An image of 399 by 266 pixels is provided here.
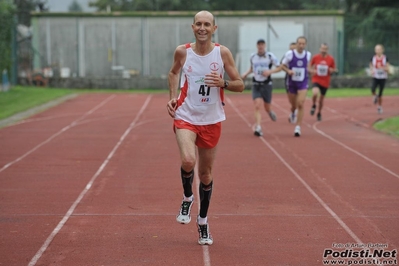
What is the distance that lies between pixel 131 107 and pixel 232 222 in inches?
722

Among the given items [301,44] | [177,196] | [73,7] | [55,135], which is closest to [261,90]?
[301,44]

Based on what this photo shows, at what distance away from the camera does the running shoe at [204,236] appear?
25.3 ft

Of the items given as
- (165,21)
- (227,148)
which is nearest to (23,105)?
(227,148)

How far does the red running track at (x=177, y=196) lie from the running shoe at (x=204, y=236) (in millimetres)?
101

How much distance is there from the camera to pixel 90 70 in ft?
135

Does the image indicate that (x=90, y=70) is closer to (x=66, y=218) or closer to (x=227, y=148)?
(x=227, y=148)

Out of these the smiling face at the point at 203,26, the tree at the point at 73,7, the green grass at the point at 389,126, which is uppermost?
the tree at the point at 73,7

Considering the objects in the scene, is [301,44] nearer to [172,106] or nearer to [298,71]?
[298,71]

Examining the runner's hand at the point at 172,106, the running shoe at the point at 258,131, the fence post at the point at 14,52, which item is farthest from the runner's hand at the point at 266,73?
the fence post at the point at 14,52

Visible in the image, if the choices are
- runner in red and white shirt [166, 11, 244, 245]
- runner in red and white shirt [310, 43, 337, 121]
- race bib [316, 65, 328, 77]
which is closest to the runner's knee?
runner in red and white shirt [166, 11, 244, 245]

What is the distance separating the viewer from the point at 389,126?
64.8ft

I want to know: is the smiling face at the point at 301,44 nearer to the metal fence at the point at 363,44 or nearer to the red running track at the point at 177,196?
the red running track at the point at 177,196

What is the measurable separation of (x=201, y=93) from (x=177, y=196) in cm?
301

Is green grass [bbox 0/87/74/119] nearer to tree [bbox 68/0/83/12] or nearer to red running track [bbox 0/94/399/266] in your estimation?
red running track [bbox 0/94/399/266]
